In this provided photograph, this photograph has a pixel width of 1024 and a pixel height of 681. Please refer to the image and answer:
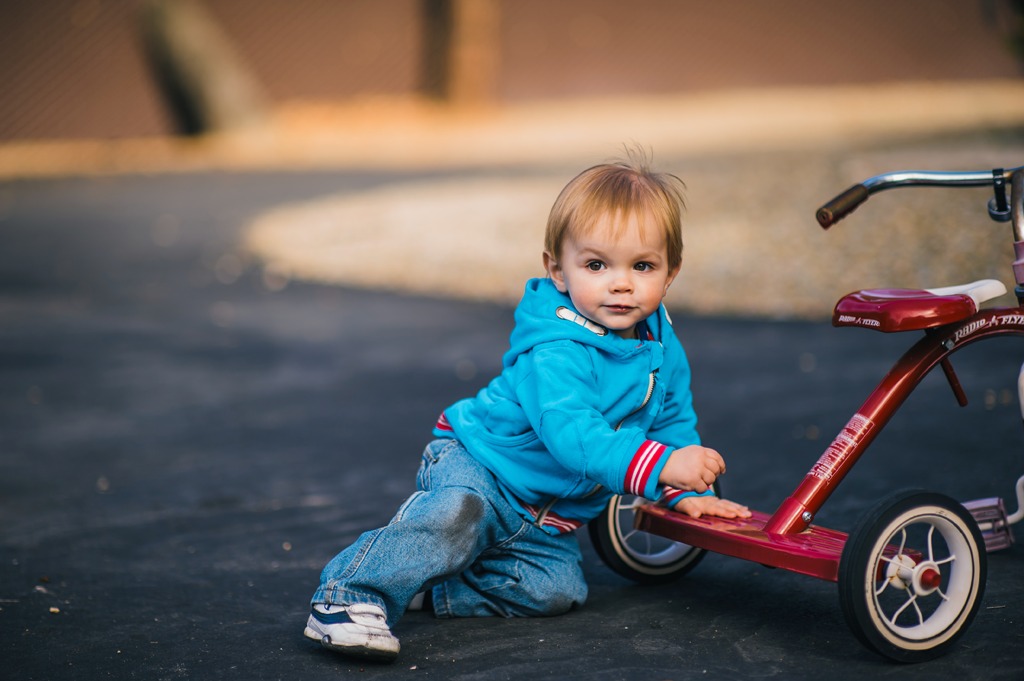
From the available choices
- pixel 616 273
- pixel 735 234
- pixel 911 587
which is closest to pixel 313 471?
pixel 616 273

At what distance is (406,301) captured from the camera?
23.0 feet

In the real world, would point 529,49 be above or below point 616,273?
above

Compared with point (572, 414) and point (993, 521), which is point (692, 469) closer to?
point (572, 414)

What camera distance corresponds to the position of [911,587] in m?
2.29

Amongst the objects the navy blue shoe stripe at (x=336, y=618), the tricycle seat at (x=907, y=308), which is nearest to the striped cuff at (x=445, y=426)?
the navy blue shoe stripe at (x=336, y=618)

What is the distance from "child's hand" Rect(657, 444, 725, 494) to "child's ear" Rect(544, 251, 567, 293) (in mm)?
539

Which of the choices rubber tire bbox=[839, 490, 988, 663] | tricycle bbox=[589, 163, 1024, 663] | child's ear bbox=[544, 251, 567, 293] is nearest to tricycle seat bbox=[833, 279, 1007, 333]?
tricycle bbox=[589, 163, 1024, 663]

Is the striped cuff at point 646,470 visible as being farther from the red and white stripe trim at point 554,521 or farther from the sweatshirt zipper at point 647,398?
the red and white stripe trim at point 554,521

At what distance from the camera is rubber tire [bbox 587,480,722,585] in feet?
9.16

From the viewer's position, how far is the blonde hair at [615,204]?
244 cm

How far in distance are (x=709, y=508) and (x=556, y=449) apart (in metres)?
0.49

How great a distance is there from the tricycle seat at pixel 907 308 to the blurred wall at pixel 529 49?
15193 millimetres

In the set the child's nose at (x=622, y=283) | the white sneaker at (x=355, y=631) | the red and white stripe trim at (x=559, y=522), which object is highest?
the child's nose at (x=622, y=283)

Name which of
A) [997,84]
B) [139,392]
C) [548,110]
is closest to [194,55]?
[548,110]
